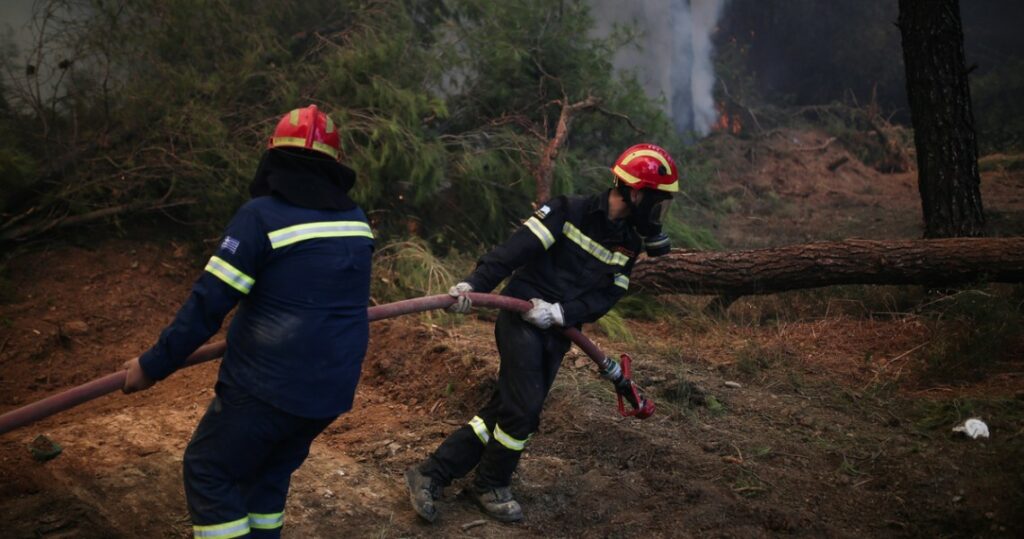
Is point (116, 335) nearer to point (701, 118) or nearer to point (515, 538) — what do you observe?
point (515, 538)

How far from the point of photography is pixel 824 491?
165 inches

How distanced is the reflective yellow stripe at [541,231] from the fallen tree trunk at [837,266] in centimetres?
346

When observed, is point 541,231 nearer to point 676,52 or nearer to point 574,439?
point 574,439

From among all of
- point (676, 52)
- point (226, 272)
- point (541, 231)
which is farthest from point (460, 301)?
point (676, 52)

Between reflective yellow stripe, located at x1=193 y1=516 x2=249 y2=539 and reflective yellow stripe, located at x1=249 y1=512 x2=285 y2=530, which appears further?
reflective yellow stripe, located at x1=249 y1=512 x2=285 y2=530

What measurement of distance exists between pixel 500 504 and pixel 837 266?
4.06 metres

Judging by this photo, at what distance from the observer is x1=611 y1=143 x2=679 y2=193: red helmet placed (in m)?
3.88

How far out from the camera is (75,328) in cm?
604

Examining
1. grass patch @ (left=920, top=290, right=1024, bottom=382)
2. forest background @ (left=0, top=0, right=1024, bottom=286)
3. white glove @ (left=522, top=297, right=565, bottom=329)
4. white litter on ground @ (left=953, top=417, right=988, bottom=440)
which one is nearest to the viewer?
white glove @ (left=522, top=297, right=565, bottom=329)

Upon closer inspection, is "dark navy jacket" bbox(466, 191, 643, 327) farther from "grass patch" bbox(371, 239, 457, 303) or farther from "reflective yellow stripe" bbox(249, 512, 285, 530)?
"grass patch" bbox(371, 239, 457, 303)

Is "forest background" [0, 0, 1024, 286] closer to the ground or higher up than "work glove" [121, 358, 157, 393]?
higher up

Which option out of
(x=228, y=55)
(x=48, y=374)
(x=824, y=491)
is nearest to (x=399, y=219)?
(x=228, y=55)

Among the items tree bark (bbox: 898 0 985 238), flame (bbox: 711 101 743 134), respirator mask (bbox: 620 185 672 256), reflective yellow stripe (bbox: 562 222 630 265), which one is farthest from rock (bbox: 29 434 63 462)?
flame (bbox: 711 101 743 134)

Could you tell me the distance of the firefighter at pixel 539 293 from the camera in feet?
12.6
